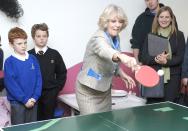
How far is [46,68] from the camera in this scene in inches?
125

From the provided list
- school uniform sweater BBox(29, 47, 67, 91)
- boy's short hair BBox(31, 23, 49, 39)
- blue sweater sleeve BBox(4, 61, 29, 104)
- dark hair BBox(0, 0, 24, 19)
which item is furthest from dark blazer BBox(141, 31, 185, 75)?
dark hair BBox(0, 0, 24, 19)

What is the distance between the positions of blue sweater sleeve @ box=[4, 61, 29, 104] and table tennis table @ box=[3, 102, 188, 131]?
35.7 inches

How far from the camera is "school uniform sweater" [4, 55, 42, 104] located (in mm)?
2834

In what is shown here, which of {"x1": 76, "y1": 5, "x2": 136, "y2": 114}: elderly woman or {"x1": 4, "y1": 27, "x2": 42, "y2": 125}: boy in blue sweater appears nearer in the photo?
{"x1": 76, "y1": 5, "x2": 136, "y2": 114}: elderly woman

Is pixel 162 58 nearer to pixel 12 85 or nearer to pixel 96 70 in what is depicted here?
pixel 96 70

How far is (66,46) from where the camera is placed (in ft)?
11.8

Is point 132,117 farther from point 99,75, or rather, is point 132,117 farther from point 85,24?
point 85,24

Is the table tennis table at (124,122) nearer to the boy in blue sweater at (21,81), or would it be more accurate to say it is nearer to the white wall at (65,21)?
the boy in blue sweater at (21,81)

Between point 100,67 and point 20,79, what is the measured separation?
941 millimetres

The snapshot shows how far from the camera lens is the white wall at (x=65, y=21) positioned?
3326mm

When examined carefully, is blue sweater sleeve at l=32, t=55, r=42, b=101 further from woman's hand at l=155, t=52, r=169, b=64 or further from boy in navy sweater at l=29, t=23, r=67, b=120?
woman's hand at l=155, t=52, r=169, b=64

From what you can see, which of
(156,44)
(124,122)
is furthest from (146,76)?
(156,44)

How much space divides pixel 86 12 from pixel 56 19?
0.39 metres

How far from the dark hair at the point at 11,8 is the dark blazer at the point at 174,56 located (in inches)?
53.2
